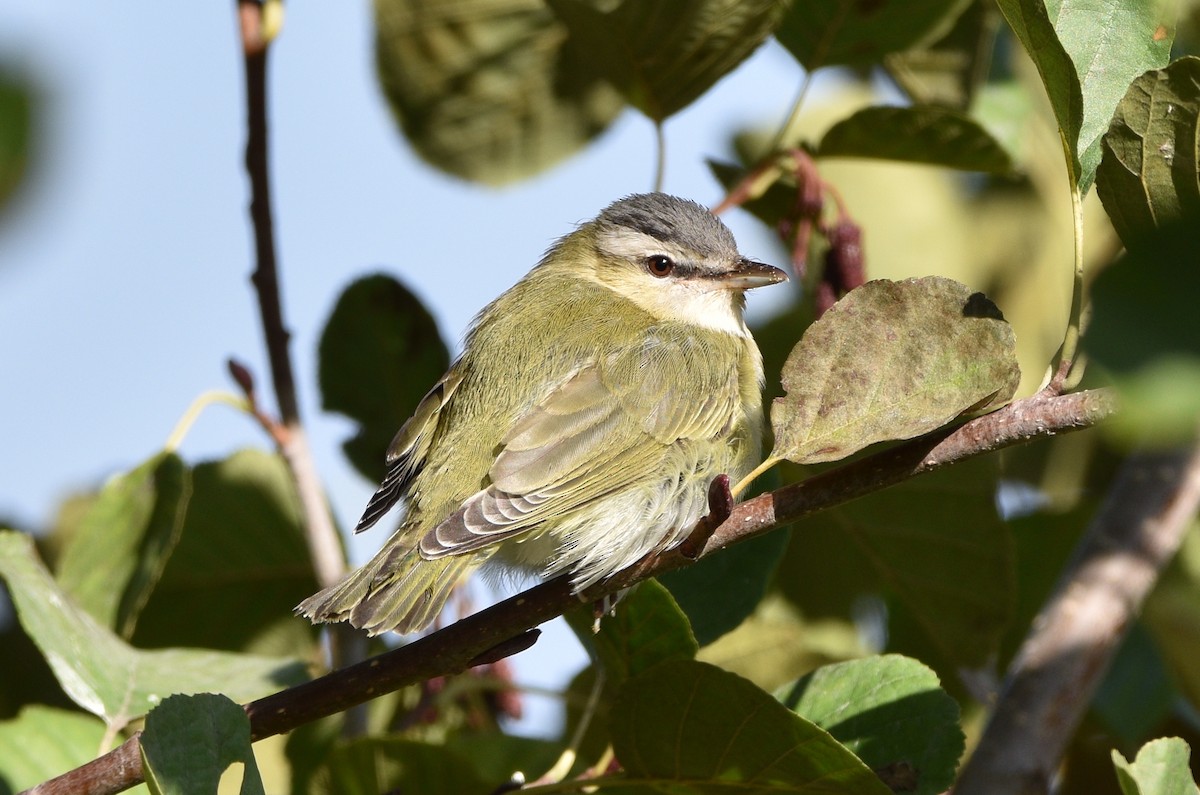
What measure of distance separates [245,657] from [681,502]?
3.12 feet

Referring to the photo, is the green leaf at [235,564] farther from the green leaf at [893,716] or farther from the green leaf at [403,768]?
the green leaf at [893,716]

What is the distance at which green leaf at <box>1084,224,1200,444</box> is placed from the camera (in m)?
0.57

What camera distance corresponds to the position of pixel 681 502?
8.93 ft

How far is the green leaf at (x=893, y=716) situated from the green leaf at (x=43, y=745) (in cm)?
128

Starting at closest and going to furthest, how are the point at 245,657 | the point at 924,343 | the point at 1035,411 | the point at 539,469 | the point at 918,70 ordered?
the point at 1035,411 → the point at 924,343 → the point at 245,657 → the point at 539,469 → the point at 918,70

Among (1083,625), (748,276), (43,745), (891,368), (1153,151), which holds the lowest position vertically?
(1083,625)

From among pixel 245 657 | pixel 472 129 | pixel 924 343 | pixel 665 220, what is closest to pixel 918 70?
pixel 665 220

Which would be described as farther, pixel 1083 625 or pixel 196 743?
pixel 1083 625

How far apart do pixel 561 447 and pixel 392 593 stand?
520 mm

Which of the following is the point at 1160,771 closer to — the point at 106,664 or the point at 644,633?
the point at 644,633

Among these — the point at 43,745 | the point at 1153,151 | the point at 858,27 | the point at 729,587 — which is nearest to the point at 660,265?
the point at 858,27

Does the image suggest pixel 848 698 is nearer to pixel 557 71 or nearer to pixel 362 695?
pixel 362 695

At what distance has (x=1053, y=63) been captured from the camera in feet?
5.28

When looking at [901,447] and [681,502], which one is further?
[681,502]
